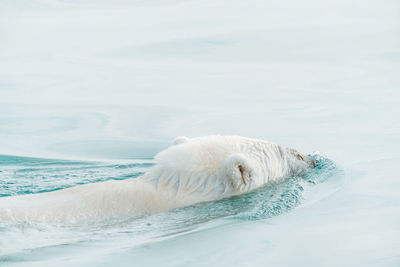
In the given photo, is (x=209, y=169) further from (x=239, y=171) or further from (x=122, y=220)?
(x=122, y=220)

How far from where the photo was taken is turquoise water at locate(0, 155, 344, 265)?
6406 millimetres

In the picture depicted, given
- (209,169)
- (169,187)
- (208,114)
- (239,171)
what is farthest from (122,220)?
(208,114)

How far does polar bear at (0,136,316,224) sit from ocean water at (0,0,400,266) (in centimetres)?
16

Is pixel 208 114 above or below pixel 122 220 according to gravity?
above

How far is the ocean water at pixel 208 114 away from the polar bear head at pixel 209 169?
0.19m

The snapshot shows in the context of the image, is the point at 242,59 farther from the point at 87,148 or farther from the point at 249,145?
the point at 249,145

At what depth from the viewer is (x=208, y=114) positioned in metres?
12.6

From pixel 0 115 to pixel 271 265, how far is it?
334 inches

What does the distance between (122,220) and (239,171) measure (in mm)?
1395

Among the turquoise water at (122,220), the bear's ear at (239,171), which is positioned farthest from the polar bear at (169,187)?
the turquoise water at (122,220)

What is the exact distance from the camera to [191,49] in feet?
55.9

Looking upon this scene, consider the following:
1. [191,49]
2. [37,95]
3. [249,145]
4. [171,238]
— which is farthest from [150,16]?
[171,238]

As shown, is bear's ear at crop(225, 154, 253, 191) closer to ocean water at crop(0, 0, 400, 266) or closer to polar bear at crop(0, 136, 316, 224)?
polar bear at crop(0, 136, 316, 224)

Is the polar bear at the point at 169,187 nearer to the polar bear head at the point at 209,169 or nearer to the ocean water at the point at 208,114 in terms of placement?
the polar bear head at the point at 209,169
